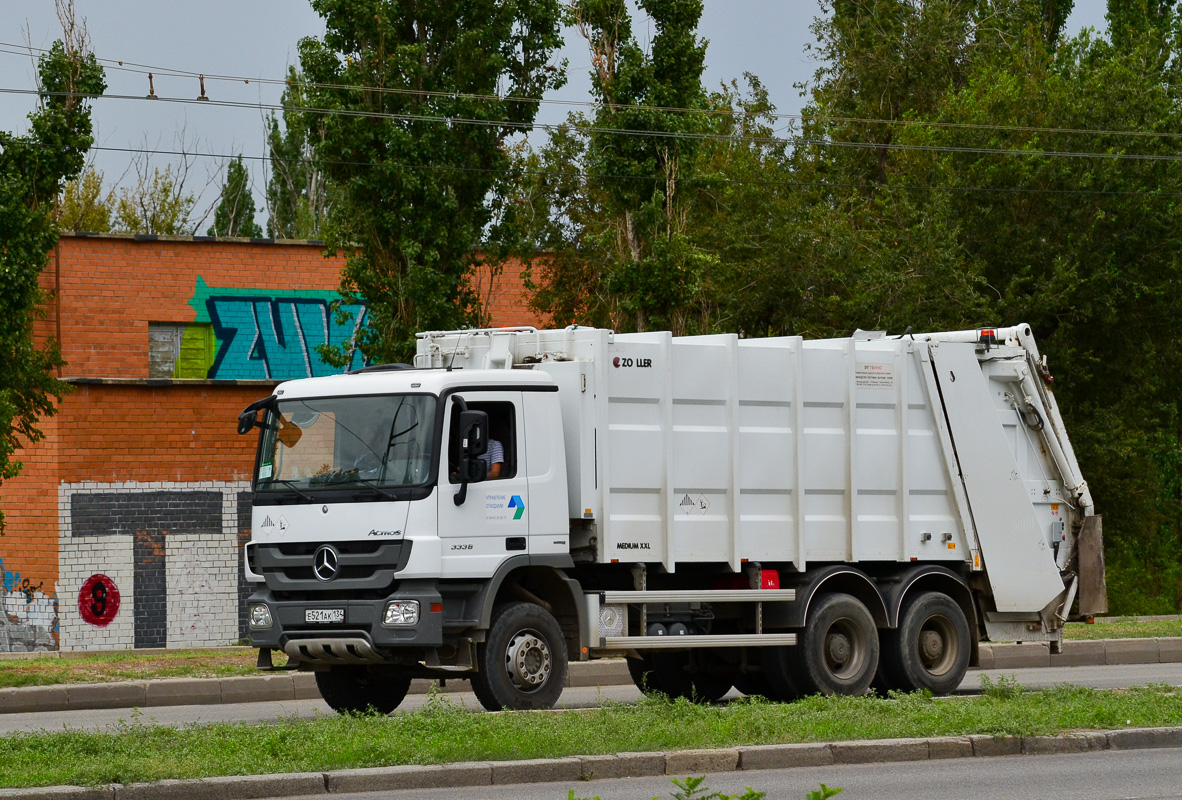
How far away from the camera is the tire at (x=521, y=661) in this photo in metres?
12.2

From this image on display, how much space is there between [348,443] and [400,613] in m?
1.49

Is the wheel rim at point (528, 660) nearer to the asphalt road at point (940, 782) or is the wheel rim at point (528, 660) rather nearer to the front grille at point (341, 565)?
the front grille at point (341, 565)

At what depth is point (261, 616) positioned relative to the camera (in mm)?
12508

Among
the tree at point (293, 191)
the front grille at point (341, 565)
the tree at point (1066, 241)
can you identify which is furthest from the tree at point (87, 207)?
the front grille at point (341, 565)

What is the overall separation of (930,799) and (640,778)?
66.4 inches

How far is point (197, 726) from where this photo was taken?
10.8 meters

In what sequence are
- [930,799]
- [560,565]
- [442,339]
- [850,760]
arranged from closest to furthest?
1. [930,799]
2. [850,760]
3. [560,565]
4. [442,339]

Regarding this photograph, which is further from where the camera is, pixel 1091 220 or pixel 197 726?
pixel 1091 220

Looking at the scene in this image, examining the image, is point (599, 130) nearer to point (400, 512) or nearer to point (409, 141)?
point (409, 141)

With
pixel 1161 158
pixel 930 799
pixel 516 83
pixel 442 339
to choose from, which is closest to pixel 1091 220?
pixel 1161 158

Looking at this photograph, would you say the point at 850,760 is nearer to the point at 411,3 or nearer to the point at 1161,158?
the point at 411,3

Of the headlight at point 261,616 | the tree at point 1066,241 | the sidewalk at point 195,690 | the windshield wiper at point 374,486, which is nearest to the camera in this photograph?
the windshield wiper at point 374,486

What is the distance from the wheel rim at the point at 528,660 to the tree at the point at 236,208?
Answer: 38334mm

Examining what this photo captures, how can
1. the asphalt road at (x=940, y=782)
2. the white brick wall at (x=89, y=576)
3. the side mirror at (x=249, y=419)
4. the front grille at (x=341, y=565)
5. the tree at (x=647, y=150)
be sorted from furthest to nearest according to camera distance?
the white brick wall at (x=89, y=576), the tree at (x=647, y=150), the side mirror at (x=249, y=419), the front grille at (x=341, y=565), the asphalt road at (x=940, y=782)
